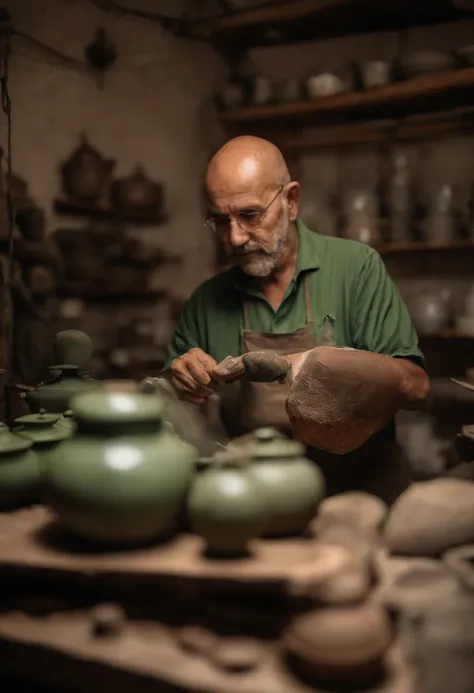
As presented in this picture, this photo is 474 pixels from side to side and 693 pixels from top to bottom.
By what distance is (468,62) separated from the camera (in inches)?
155

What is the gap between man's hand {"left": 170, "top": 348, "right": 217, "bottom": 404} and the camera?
7.55 ft

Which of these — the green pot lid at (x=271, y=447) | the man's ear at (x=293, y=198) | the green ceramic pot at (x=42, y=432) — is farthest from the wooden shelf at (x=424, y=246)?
the green pot lid at (x=271, y=447)

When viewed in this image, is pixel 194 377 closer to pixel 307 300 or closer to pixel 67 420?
pixel 67 420

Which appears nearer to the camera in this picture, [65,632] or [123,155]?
[65,632]

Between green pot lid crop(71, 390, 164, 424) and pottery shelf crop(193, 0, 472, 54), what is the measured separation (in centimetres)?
357

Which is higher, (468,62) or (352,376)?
(468,62)

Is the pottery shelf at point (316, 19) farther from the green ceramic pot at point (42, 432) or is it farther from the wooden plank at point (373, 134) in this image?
the green ceramic pot at point (42, 432)

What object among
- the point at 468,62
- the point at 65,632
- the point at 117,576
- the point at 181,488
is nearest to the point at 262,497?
the point at 181,488

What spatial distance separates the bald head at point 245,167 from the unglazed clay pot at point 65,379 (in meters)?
0.78

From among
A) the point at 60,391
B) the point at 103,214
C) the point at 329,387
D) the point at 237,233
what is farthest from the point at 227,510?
the point at 103,214

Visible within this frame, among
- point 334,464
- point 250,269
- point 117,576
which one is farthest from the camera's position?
point 250,269

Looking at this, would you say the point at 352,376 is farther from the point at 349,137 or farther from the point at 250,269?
the point at 349,137

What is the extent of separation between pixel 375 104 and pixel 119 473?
3.62m

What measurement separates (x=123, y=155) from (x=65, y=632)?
381 cm
